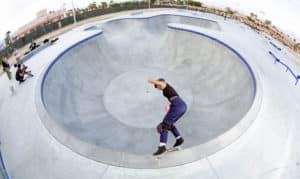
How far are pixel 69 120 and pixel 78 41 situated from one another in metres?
4.97

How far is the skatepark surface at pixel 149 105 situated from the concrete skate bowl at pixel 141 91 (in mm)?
44

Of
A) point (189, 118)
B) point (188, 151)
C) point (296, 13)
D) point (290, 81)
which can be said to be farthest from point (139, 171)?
point (296, 13)

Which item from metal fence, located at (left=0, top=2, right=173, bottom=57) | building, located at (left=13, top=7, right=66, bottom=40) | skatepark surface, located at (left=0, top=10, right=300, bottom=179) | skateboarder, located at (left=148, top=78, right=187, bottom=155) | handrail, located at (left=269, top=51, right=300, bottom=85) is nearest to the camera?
skateboarder, located at (left=148, top=78, right=187, bottom=155)

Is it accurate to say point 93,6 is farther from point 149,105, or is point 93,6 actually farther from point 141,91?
point 149,105

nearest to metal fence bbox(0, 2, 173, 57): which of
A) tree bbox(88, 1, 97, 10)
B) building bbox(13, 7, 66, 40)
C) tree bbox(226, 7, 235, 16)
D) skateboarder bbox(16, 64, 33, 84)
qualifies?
building bbox(13, 7, 66, 40)

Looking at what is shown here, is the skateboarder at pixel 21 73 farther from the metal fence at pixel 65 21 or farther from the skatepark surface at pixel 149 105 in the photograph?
the metal fence at pixel 65 21

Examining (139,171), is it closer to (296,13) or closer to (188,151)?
(188,151)

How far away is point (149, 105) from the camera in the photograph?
11305mm

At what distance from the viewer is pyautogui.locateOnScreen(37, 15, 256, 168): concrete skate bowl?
331 inches

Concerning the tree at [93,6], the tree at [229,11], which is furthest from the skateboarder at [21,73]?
the tree at [229,11]

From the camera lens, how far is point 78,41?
13602 millimetres

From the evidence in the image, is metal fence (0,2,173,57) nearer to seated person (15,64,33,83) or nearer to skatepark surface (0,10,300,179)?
skatepark surface (0,10,300,179)

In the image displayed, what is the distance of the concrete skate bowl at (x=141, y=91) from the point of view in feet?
27.6

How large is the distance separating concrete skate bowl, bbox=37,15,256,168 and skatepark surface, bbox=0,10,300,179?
4 centimetres
